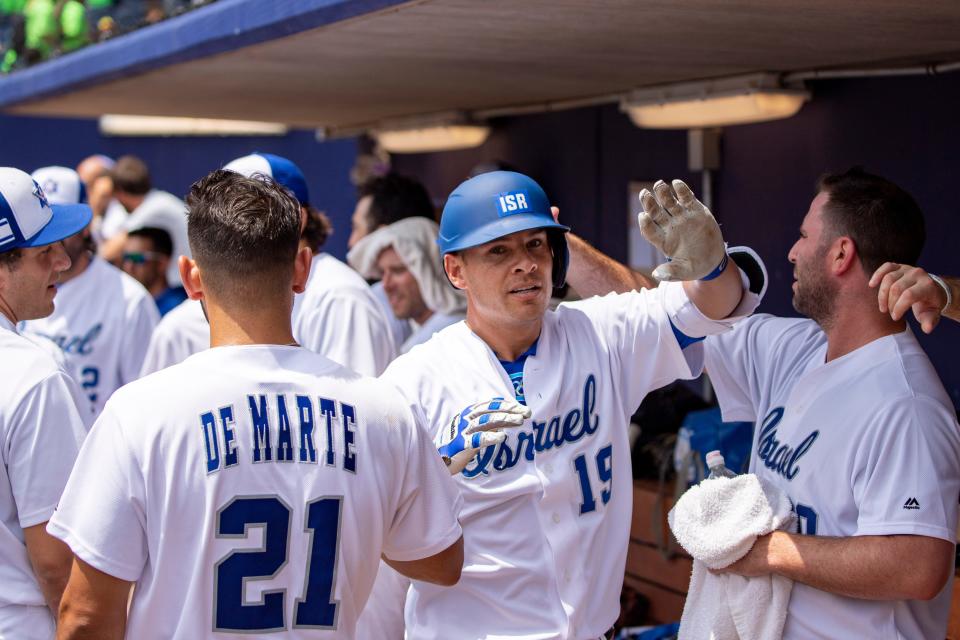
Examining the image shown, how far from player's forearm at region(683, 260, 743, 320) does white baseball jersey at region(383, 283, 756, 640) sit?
0.11 feet

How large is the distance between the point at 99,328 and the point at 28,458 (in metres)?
2.32

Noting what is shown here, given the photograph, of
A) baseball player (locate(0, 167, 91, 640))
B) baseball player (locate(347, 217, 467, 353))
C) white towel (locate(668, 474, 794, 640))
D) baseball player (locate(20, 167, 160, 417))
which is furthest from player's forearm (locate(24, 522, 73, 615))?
baseball player (locate(20, 167, 160, 417))

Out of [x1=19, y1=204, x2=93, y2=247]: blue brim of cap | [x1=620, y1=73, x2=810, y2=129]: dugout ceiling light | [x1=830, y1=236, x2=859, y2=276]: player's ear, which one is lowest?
[x1=830, y1=236, x2=859, y2=276]: player's ear

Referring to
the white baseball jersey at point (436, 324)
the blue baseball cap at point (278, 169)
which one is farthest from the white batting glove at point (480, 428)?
the white baseball jersey at point (436, 324)

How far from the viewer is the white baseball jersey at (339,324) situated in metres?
3.36

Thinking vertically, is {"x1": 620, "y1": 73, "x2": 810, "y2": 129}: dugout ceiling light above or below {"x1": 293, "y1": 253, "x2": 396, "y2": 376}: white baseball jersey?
above

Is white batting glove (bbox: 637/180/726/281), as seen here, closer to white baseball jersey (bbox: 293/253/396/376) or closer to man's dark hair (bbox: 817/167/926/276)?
man's dark hair (bbox: 817/167/926/276)

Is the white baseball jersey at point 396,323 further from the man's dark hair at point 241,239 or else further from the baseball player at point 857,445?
the man's dark hair at point 241,239

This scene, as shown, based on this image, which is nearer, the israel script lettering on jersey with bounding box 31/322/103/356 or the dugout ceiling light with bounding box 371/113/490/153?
the israel script lettering on jersey with bounding box 31/322/103/356

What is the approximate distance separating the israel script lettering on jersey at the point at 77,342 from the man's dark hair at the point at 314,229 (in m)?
1.18

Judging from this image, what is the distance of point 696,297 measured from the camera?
2.41 metres

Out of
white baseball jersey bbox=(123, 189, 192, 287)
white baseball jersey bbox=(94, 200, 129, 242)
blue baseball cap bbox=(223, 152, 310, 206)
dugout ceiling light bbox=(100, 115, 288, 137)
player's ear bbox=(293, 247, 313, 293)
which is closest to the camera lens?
player's ear bbox=(293, 247, 313, 293)

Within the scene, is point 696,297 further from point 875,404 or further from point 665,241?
point 875,404

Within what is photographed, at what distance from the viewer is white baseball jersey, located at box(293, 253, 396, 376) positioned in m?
3.36
